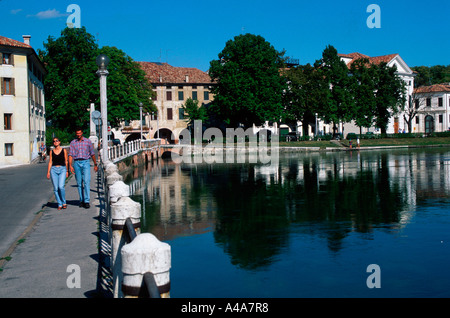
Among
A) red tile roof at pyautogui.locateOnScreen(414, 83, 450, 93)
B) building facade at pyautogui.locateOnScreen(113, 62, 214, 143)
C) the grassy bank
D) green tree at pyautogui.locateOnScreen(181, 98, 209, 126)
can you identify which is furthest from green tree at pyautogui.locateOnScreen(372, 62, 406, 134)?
building facade at pyautogui.locateOnScreen(113, 62, 214, 143)

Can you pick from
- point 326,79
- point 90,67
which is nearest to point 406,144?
point 326,79

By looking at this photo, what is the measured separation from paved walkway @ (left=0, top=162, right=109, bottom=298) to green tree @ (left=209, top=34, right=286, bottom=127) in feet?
162

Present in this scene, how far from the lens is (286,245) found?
10.7 metres

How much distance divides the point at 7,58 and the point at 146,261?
122 feet

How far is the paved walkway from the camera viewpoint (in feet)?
20.5

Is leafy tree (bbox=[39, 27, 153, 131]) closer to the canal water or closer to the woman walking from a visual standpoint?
the canal water

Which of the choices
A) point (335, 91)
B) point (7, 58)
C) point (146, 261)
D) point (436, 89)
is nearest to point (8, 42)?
point (7, 58)

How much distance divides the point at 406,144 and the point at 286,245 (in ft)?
199

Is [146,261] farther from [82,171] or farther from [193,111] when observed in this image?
[193,111]

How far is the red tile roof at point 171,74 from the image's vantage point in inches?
3029

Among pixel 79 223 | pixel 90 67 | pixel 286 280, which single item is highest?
pixel 90 67

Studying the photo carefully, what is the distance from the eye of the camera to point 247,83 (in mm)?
60031
